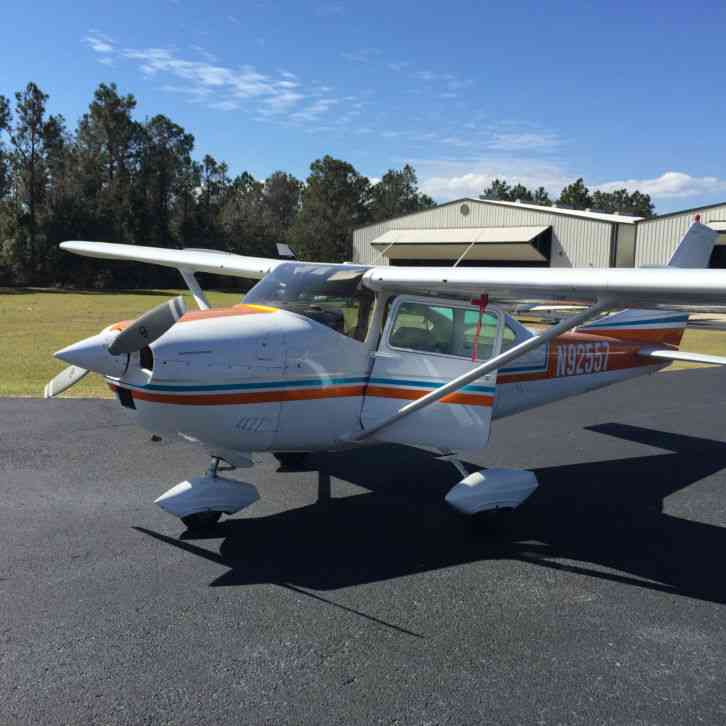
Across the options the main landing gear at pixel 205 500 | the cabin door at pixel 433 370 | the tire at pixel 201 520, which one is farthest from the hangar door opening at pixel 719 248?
the tire at pixel 201 520

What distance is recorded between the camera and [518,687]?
3.38m

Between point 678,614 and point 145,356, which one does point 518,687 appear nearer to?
point 678,614

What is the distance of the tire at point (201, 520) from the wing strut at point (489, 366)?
125 cm

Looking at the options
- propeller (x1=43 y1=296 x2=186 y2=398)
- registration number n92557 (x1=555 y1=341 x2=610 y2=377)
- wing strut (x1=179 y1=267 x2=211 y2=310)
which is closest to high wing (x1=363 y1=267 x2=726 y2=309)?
registration number n92557 (x1=555 y1=341 x2=610 y2=377)

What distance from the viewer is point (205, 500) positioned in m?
5.12

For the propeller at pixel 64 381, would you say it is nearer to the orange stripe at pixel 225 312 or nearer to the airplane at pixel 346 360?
the airplane at pixel 346 360

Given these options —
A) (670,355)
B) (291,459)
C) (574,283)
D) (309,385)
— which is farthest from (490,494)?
(670,355)

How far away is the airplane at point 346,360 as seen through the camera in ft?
15.3

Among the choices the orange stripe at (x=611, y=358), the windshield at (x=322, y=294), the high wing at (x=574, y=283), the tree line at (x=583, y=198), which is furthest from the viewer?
the tree line at (x=583, y=198)

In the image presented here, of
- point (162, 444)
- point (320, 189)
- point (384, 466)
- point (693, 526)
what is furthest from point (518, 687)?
point (320, 189)

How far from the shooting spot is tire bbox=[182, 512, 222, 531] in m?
5.18

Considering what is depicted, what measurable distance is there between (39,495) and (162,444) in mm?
1837

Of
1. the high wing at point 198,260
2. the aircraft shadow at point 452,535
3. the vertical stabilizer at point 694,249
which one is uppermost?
the vertical stabilizer at point 694,249

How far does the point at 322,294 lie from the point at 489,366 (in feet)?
4.86
